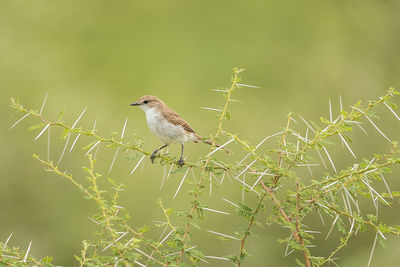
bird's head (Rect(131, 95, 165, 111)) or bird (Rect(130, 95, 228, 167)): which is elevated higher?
bird's head (Rect(131, 95, 165, 111))

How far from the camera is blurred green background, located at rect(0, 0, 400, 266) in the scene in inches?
390

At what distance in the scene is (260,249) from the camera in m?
8.66

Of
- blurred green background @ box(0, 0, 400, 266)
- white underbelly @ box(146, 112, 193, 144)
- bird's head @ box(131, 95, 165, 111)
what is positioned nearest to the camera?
white underbelly @ box(146, 112, 193, 144)

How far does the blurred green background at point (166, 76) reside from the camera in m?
9.91

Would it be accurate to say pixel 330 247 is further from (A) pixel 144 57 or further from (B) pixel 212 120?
(A) pixel 144 57

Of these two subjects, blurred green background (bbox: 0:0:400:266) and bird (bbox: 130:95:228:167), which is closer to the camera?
bird (bbox: 130:95:228:167)

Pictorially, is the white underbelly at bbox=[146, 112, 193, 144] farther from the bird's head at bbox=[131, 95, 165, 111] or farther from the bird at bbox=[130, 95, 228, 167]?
the bird's head at bbox=[131, 95, 165, 111]

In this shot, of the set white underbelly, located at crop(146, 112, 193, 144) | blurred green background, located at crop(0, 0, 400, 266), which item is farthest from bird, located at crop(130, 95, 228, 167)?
blurred green background, located at crop(0, 0, 400, 266)

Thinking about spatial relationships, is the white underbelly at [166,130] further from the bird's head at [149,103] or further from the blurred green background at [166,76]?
the blurred green background at [166,76]

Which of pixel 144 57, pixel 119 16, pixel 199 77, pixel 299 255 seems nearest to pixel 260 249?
pixel 299 255

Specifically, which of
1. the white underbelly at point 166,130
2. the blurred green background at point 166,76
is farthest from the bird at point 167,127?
the blurred green background at point 166,76

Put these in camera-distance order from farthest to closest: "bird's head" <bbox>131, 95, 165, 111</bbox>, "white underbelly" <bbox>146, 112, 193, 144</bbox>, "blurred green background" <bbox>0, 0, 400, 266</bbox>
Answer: "blurred green background" <bbox>0, 0, 400, 266</bbox>, "bird's head" <bbox>131, 95, 165, 111</bbox>, "white underbelly" <bbox>146, 112, 193, 144</bbox>

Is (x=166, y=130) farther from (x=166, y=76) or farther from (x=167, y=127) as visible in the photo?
(x=166, y=76)

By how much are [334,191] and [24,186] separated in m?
8.03
